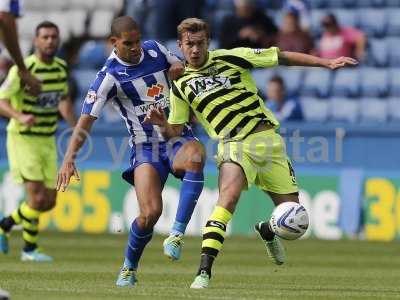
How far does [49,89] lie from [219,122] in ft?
14.5

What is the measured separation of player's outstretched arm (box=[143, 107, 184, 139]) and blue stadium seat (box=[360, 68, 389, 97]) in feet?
31.3

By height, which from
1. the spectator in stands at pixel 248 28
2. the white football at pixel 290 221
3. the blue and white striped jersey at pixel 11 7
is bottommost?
the white football at pixel 290 221

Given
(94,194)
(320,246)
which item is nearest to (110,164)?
(94,194)

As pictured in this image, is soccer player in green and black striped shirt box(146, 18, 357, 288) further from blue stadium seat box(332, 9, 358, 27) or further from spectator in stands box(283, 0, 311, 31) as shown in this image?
blue stadium seat box(332, 9, 358, 27)

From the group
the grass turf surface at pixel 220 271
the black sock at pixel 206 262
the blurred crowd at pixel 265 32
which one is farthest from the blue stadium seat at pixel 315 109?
the black sock at pixel 206 262

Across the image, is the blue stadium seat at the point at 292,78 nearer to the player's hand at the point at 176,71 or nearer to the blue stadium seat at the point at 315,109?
the blue stadium seat at the point at 315,109

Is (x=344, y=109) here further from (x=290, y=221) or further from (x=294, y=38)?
(x=290, y=221)

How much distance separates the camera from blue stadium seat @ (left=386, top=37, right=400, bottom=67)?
20.4 meters

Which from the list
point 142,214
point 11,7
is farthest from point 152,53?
point 11,7

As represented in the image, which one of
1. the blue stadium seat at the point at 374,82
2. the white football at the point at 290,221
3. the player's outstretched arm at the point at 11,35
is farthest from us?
the blue stadium seat at the point at 374,82

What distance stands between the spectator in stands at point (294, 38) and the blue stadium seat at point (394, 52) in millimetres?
1331

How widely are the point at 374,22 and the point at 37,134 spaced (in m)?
7.97

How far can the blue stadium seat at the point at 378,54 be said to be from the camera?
67.1ft

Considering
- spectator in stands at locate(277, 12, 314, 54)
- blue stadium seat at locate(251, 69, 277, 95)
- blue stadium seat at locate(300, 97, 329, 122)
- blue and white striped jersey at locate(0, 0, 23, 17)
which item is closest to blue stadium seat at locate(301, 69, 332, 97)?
blue stadium seat at locate(300, 97, 329, 122)
